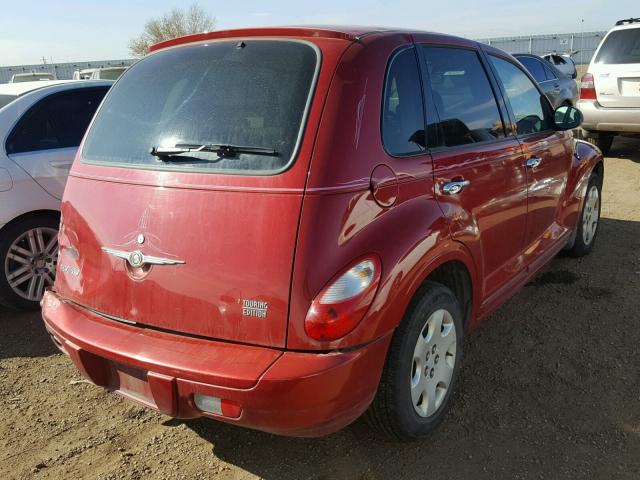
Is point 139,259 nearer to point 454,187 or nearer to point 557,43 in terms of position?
point 454,187

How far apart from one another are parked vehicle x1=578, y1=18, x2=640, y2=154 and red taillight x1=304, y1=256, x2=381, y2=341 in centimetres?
746

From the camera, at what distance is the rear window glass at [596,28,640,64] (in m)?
8.02

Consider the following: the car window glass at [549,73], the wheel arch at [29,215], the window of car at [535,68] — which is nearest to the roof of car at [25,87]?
the wheel arch at [29,215]

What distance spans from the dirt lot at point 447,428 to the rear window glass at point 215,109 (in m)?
1.34

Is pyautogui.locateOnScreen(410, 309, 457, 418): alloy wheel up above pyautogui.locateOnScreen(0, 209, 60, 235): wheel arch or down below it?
below

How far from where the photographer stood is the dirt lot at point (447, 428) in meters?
2.52

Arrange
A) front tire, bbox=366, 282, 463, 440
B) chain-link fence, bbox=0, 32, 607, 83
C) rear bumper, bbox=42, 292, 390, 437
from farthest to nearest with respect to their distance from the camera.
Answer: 1. chain-link fence, bbox=0, 32, 607, 83
2. front tire, bbox=366, 282, 463, 440
3. rear bumper, bbox=42, 292, 390, 437

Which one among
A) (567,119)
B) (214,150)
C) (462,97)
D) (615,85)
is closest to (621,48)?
(615,85)

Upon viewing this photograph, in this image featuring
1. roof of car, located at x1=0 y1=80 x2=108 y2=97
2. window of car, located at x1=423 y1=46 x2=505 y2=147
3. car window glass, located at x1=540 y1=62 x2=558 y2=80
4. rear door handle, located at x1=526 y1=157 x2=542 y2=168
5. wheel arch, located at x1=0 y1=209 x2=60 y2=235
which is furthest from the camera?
car window glass, located at x1=540 y1=62 x2=558 y2=80

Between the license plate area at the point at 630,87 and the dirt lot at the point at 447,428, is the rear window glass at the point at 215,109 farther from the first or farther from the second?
the license plate area at the point at 630,87

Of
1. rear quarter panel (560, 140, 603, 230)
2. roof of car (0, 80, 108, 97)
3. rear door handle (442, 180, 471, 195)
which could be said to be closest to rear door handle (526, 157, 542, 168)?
rear quarter panel (560, 140, 603, 230)

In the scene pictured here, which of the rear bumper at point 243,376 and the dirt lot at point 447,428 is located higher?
the rear bumper at point 243,376

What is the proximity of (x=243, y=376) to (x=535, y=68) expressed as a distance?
33.9 feet

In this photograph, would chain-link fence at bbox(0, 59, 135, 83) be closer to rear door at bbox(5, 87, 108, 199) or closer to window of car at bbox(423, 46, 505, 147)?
rear door at bbox(5, 87, 108, 199)
